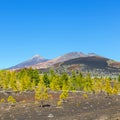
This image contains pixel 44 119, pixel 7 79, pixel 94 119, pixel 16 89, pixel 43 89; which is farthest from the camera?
pixel 7 79

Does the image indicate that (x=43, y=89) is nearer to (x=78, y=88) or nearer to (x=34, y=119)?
(x=34, y=119)

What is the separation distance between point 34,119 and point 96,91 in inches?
3652

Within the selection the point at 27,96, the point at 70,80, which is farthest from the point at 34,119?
the point at 70,80

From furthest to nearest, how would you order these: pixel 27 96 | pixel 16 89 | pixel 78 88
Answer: pixel 78 88 → pixel 16 89 → pixel 27 96

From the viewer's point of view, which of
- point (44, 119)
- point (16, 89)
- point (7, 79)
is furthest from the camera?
point (7, 79)

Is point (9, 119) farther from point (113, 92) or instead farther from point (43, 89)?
point (113, 92)

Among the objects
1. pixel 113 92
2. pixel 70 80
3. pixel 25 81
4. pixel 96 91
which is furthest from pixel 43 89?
pixel 70 80

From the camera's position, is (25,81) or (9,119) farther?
(25,81)

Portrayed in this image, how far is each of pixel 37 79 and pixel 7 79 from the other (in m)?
18.8

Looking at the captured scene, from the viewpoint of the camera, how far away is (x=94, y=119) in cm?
3959

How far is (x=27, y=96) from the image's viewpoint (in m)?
109

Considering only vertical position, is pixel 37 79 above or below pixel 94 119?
above

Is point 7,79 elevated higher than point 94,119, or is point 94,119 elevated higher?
point 7,79

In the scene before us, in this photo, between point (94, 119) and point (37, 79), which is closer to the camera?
point (94, 119)
